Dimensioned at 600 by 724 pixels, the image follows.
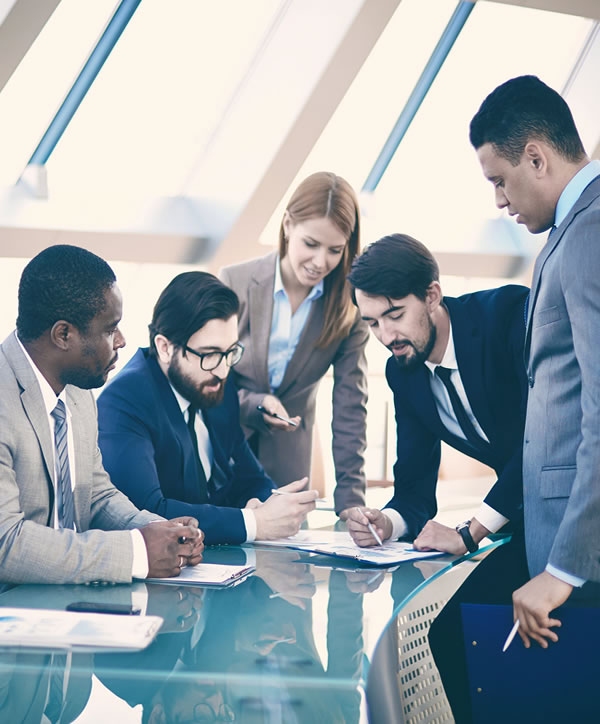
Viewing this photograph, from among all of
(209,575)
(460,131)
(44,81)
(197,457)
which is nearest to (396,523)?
(197,457)

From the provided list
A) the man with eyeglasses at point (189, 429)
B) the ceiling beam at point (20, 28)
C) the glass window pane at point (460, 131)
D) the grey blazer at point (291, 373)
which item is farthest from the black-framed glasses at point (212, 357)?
the glass window pane at point (460, 131)

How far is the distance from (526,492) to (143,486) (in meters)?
1.06

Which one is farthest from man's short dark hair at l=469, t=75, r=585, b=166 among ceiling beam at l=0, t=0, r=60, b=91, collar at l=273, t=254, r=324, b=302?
ceiling beam at l=0, t=0, r=60, b=91

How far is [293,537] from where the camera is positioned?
247 cm

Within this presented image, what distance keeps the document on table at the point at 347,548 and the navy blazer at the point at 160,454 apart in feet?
0.56

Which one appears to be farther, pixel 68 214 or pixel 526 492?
pixel 68 214

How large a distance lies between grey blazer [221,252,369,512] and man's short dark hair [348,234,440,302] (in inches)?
28.9

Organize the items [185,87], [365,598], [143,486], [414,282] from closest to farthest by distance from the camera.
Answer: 1. [365,598]
2. [143,486]
3. [414,282]
4. [185,87]

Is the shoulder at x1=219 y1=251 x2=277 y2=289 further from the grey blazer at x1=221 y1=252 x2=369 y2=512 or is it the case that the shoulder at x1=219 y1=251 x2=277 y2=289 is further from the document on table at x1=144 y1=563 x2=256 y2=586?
the document on table at x1=144 y1=563 x2=256 y2=586

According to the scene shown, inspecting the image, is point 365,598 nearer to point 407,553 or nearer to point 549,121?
point 407,553

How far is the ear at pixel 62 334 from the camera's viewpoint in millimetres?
2012

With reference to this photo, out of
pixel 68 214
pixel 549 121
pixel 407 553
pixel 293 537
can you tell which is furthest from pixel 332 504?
pixel 68 214

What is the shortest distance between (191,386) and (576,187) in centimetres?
132

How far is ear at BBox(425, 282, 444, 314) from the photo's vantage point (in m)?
2.62
